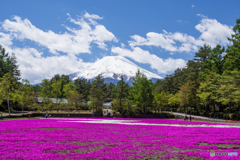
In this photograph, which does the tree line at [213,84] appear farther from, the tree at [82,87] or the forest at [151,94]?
the tree at [82,87]

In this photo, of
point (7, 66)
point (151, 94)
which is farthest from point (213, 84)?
point (7, 66)

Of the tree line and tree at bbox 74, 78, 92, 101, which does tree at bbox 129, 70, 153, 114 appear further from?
tree at bbox 74, 78, 92, 101

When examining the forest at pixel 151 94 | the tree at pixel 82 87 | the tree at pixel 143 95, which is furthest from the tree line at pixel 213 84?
the tree at pixel 82 87

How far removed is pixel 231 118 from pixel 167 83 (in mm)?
57698

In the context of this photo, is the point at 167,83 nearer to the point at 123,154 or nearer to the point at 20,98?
the point at 20,98

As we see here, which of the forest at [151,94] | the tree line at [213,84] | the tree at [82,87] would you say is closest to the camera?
the tree line at [213,84]

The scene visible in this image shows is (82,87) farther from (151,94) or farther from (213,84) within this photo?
(213,84)

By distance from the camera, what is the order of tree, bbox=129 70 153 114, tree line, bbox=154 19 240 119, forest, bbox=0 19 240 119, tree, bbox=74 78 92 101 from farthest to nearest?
1. tree, bbox=74 78 92 101
2. tree, bbox=129 70 153 114
3. forest, bbox=0 19 240 119
4. tree line, bbox=154 19 240 119

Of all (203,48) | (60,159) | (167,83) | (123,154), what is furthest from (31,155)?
(167,83)

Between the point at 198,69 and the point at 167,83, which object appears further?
the point at 167,83

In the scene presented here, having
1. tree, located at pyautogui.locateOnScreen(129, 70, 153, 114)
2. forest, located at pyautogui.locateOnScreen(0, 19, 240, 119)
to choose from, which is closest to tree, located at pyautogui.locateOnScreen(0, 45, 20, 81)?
forest, located at pyautogui.locateOnScreen(0, 19, 240, 119)

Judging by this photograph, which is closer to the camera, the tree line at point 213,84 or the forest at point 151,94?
the tree line at point 213,84

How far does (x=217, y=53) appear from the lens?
66.2 meters

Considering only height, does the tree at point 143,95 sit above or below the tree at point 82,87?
below
